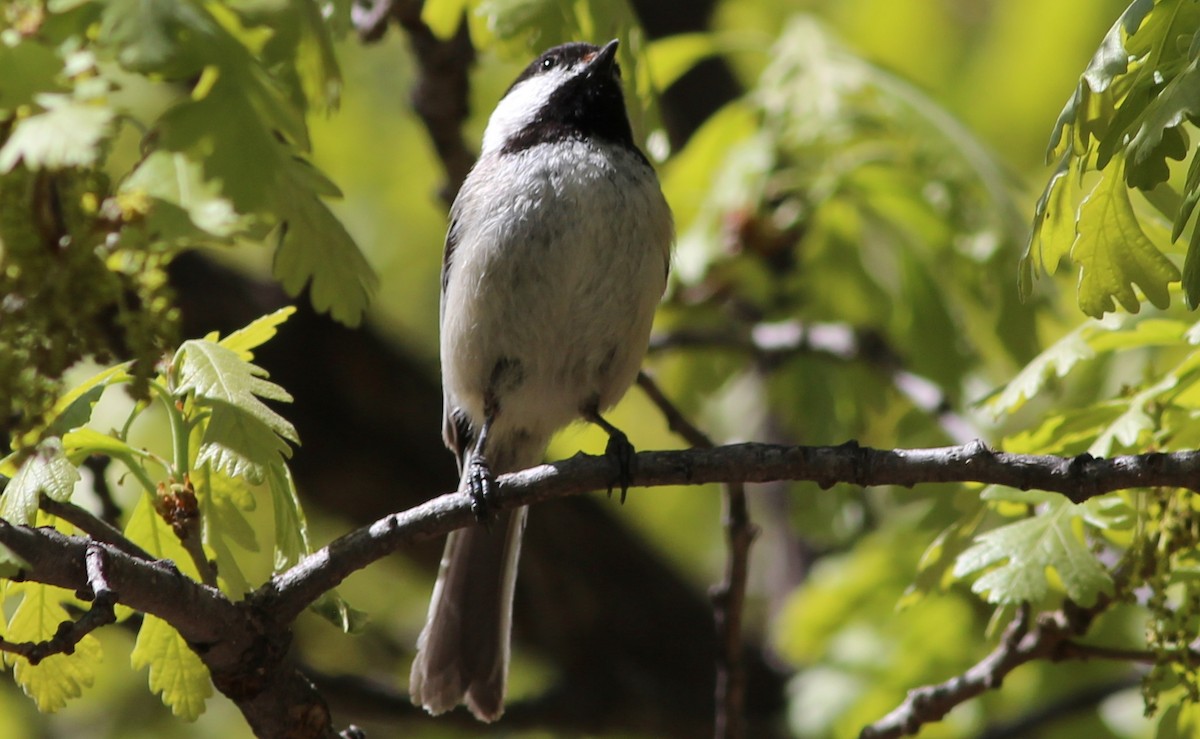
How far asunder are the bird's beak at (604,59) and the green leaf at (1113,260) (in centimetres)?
183

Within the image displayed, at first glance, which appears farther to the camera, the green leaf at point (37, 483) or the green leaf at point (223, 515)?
the green leaf at point (223, 515)

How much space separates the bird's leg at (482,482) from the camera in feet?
7.45

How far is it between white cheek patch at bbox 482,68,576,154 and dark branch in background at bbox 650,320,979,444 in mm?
844

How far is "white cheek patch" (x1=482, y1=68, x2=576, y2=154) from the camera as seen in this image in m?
3.75

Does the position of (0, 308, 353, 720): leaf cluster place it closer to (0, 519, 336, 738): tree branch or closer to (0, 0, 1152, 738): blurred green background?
(0, 519, 336, 738): tree branch

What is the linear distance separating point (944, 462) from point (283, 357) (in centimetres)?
304

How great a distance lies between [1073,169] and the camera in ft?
6.28

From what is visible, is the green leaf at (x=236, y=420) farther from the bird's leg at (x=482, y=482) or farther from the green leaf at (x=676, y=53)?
the green leaf at (x=676, y=53)

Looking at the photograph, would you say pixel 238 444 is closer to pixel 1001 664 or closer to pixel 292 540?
pixel 292 540

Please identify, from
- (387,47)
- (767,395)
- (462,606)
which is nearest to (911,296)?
(767,395)

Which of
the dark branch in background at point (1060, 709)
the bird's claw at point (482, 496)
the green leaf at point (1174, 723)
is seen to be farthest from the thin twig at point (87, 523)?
the dark branch in background at point (1060, 709)

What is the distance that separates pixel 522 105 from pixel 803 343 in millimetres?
1211

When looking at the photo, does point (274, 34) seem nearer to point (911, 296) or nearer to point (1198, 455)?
point (1198, 455)

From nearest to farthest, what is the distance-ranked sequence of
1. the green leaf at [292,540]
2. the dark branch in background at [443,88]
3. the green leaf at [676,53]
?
the green leaf at [292,540] < the dark branch in background at [443,88] < the green leaf at [676,53]
